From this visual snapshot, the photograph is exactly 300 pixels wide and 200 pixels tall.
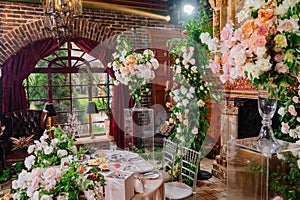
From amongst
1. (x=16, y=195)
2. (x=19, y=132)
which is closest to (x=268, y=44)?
(x=16, y=195)

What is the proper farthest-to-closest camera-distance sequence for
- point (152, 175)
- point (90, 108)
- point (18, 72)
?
point (90, 108) < point (18, 72) < point (152, 175)

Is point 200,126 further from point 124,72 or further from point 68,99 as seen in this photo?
point 68,99

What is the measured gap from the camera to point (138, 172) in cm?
260

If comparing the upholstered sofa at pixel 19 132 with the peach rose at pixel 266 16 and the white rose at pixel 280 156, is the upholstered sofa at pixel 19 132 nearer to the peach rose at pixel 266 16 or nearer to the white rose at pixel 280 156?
the white rose at pixel 280 156

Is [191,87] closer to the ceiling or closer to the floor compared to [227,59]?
closer to the floor

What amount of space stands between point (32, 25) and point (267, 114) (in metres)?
4.63

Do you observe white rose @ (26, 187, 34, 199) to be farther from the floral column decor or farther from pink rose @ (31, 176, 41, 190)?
the floral column decor

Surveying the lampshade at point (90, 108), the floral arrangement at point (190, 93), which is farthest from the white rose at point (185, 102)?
the lampshade at point (90, 108)

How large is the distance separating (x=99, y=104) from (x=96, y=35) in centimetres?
147

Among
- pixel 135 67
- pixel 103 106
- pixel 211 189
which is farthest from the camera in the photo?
pixel 103 106

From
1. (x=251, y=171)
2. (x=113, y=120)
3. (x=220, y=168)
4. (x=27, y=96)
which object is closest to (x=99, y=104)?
(x=113, y=120)

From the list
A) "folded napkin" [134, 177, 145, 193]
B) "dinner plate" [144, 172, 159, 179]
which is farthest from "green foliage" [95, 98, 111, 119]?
"folded napkin" [134, 177, 145, 193]

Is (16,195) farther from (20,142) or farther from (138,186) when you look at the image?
(20,142)

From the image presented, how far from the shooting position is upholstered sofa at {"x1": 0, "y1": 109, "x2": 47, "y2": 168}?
438cm
